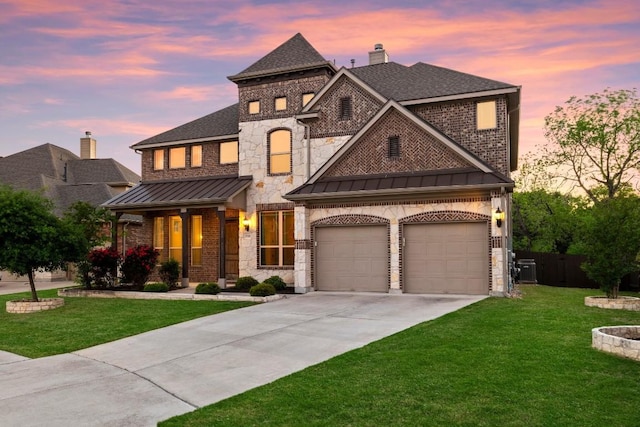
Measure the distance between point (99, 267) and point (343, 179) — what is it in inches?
418

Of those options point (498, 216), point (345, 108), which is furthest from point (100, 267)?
point (498, 216)

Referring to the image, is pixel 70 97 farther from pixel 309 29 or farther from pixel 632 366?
pixel 632 366

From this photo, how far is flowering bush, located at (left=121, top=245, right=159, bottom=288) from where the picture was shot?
817 inches

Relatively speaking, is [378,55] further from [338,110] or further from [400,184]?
[400,184]

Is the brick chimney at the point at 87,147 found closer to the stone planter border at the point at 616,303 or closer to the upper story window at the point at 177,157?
the upper story window at the point at 177,157

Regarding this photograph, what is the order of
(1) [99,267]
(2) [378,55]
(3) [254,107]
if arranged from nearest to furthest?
(1) [99,267]
(3) [254,107]
(2) [378,55]

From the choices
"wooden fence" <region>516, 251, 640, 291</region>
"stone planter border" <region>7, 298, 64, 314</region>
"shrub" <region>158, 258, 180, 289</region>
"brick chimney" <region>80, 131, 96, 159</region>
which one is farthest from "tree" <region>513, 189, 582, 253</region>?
"brick chimney" <region>80, 131, 96, 159</region>

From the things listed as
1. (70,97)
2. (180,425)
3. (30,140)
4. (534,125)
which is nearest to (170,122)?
(30,140)

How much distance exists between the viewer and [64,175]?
1548 inches

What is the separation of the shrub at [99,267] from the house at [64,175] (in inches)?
549

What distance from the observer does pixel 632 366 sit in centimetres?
784

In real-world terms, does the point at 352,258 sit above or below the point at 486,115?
below

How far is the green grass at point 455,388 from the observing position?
232 inches

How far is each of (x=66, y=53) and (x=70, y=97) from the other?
8202 mm
